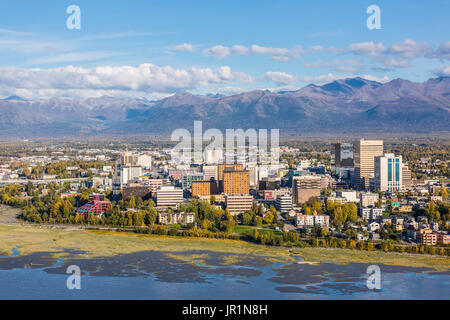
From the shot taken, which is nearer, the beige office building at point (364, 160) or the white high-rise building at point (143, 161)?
the beige office building at point (364, 160)

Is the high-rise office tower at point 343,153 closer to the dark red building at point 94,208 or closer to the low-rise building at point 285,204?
the low-rise building at point 285,204

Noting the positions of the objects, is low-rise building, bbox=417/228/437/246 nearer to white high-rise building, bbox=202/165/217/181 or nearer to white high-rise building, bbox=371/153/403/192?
white high-rise building, bbox=371/153/403/192

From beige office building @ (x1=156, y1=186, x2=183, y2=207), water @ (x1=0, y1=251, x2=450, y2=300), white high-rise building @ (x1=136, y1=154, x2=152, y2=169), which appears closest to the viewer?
water @ (x1=0, y1=251, x2=450, y2=300)

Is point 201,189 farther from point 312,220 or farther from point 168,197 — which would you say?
point 312,220
